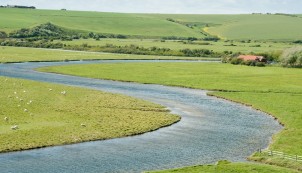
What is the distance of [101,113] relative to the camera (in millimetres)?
59906

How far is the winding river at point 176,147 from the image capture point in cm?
4006

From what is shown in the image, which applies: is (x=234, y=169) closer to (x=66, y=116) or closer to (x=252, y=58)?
(x=66, y=116)

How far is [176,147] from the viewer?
46.6m

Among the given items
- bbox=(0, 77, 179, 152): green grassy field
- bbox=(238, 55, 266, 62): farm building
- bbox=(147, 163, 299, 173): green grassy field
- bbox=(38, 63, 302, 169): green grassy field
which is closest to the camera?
bbox=(147, 163, 299, 173): green grassy field

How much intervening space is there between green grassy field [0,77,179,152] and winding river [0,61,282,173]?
1.80 metres

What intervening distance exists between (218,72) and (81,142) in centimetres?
6782

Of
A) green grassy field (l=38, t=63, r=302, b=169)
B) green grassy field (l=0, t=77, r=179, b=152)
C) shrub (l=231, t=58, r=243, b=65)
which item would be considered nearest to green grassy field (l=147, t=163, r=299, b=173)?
green grassy field (l=38, t=63, r=302, b=169)

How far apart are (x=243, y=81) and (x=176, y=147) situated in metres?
51.9

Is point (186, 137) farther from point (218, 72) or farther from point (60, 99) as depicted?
point (218, 72)

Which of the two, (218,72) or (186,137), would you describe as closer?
(186,137)

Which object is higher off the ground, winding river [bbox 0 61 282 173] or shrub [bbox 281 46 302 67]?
shrub [bbox 281 46 302 67]

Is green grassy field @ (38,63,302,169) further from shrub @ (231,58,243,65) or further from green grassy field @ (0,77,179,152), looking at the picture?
green grassy field @ (0,77,179,152)

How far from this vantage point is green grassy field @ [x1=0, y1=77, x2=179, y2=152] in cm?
4728

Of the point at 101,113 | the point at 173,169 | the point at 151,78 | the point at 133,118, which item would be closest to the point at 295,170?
the point at 173,169
